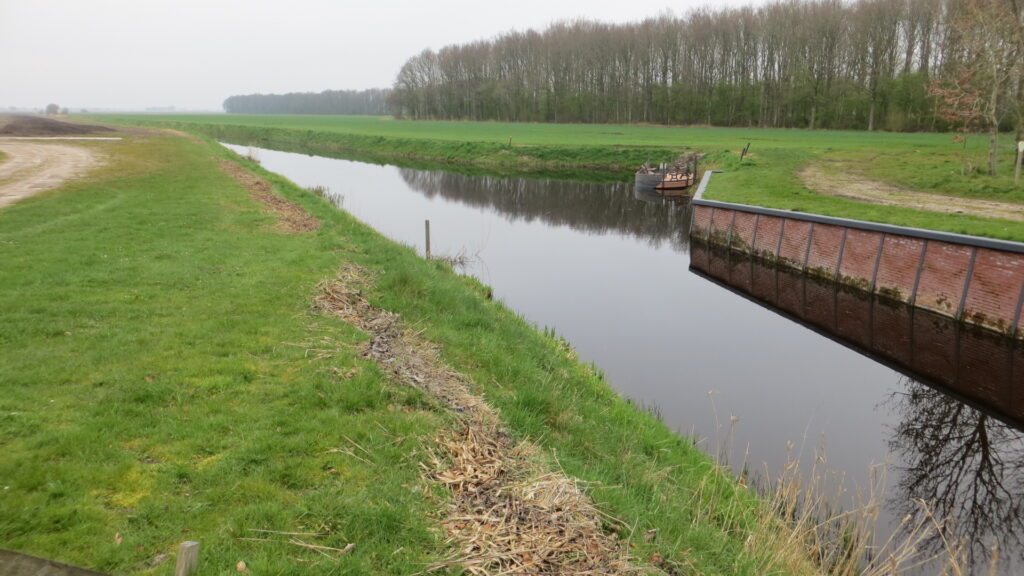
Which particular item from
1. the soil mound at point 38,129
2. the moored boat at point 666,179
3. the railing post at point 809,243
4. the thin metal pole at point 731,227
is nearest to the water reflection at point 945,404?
the railing post at point 809,243

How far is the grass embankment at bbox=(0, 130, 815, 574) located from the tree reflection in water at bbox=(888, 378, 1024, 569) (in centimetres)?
289

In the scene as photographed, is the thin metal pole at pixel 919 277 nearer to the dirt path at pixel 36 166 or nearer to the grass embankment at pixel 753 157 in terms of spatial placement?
the grass embankment at pixel 753 157

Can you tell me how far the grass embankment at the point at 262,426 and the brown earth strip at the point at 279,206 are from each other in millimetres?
4793

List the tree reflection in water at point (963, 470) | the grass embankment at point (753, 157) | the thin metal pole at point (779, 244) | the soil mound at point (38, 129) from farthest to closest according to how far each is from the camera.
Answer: the soil mound at point (38, 129), the grass embankment at point (753, 157), the thin metal pole at point (779, 244), the tree reflection in water at point (963, 470)

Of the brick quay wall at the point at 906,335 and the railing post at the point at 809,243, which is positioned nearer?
the brick quay wall at the point at 906,335

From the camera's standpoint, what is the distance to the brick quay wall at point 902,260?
12633mm

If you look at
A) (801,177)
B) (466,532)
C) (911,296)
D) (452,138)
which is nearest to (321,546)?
(466,532)

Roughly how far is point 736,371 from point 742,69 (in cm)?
7469

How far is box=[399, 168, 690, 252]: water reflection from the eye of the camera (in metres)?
29.6

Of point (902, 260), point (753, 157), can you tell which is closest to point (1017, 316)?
point (902, 260)

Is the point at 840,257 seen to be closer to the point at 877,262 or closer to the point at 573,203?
the point at 877,262

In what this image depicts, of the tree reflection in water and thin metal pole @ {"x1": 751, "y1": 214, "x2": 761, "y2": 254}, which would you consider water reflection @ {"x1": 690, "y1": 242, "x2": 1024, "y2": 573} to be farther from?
thin metal pole @ {"x1": 751, "y1": 214, "x2": 761, "y2": 254}

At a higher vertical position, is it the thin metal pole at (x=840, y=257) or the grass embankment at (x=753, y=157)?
the grass embankment at (x=753, y=157)

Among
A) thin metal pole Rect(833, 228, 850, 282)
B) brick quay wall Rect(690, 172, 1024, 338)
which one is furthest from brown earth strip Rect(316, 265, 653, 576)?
thin metal pole Rect(833, 228, 850, 282)
